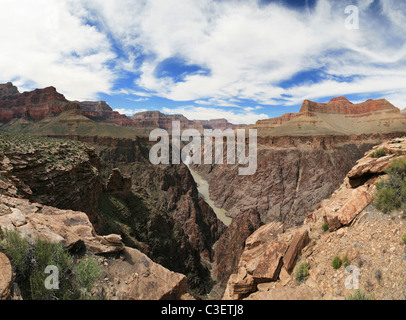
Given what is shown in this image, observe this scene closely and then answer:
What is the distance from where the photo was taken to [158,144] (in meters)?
87.6

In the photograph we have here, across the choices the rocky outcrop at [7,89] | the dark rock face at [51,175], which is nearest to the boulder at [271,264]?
the dark rock face at [51,175]

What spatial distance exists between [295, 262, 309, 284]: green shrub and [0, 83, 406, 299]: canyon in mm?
446

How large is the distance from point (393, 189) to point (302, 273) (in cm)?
486

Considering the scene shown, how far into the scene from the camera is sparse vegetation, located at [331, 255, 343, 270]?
7121 millimetres

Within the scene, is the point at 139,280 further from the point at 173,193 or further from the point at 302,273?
the point at 173,193

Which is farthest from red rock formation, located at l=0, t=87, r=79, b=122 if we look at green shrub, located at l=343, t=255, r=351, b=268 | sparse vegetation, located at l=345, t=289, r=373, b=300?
sparse vegetation, located at l=345, t=289, r=373, b=300

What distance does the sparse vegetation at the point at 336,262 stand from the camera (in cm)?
712

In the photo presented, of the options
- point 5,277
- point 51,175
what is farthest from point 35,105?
point 5,277

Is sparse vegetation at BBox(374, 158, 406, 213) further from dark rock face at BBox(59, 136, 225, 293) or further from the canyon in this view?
dark rock face at BBox(59, 136, 225, 293)

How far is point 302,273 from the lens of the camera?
7.76m

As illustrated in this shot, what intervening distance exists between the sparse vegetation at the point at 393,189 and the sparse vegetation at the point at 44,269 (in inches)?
400

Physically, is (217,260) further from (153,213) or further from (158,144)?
(158,144)

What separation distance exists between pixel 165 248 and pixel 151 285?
23.7 metres
